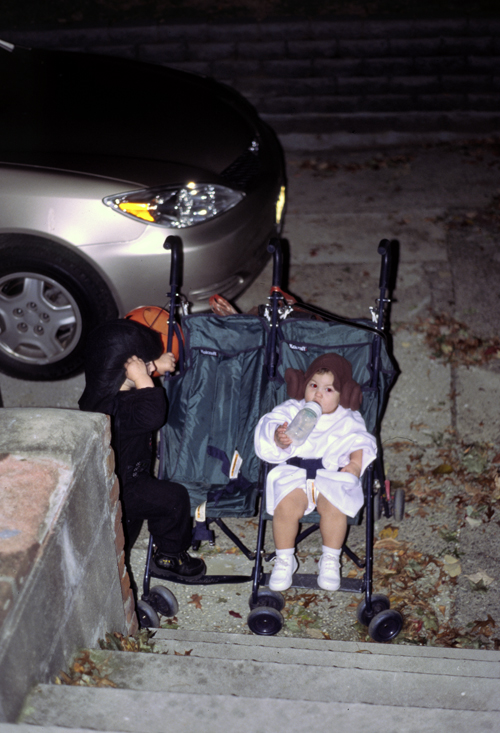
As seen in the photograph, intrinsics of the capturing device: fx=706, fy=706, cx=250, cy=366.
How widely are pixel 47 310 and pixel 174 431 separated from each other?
1523 millimetres

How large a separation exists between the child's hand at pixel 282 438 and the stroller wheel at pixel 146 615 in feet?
3.70

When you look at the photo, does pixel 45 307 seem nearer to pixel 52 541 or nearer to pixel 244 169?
pixel 244 169

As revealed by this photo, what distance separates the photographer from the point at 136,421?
3773mm

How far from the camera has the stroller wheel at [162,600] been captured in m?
3.90

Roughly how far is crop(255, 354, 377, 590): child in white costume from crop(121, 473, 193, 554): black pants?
0.49 metres

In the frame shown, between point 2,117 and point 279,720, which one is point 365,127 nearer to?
Result: point 2,117

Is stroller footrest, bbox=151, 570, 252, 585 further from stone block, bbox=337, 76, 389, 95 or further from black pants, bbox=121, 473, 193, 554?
stone block, bbox=337, 76, 389, 95

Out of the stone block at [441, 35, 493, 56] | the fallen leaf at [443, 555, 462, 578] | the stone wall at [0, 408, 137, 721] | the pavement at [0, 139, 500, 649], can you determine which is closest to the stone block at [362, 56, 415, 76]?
the stone block at [441, 35, 493, 56]

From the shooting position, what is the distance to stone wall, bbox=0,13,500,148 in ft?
30.9

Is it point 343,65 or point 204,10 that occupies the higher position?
point 204,10

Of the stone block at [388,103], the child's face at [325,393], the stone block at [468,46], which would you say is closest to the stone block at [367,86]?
the stone block at [388,103]

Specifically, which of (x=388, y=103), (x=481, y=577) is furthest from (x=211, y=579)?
(x=388, y=103)

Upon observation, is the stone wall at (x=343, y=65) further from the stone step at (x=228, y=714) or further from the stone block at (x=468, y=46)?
the stone step at (x=228, y=714)

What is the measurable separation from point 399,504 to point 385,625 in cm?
89
